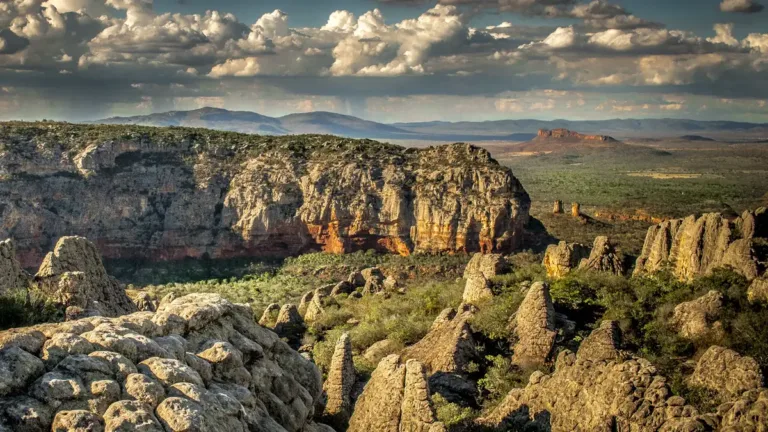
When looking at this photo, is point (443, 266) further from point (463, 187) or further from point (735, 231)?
point (735, 231)

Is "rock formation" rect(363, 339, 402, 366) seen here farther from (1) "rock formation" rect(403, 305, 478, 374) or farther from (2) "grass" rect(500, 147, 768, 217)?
(2) "grass" rect(500, 147, 768, 217)

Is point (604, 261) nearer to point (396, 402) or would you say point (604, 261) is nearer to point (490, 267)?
point (490, 267)

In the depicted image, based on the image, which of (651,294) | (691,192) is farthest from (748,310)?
(691,192)

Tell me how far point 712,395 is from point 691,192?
116m

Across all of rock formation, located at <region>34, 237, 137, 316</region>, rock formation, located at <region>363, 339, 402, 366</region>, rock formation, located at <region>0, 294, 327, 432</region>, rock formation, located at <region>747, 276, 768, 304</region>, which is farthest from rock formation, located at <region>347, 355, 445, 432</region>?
rock formation, located at <region>747, 276, 768, 304</region>

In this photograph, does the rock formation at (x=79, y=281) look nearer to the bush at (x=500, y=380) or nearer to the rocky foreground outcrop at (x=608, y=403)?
the rocky foreground outcrop at (x=608, y=403)

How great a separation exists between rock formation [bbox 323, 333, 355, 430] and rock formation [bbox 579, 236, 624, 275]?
1559cm

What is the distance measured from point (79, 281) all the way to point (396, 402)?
984cm

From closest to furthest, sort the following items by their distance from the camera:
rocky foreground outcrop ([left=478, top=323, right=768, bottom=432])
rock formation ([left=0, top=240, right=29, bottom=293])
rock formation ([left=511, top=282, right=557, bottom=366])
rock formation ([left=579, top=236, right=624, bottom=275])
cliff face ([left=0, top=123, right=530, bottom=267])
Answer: rocky foreground outcrop ([left=478, top=323, right=768, bottom=432])
rock formation ([left=0, top=240, right=29, bottom=293])
rock formation ([left=511, top=282, right=557, bottom=366])
rock formation ([left=579, top=236, right=624, bottom=275])
cliff face ([left=0, top=123, right=530, bottom=267])

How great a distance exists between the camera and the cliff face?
83.1m

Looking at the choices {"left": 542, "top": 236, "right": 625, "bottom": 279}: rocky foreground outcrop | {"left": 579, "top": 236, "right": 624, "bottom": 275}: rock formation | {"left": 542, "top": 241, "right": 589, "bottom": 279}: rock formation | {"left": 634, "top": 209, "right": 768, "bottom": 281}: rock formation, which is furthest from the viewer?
{"left": 542, "top": 241, "right": 589, "bottom": 279}: rock formation

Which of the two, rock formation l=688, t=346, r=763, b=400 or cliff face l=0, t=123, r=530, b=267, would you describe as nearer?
rock formation l=688, t=346, r=763, b=400

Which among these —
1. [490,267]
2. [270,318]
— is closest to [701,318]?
[490,267]

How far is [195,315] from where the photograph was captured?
41.5 ft
